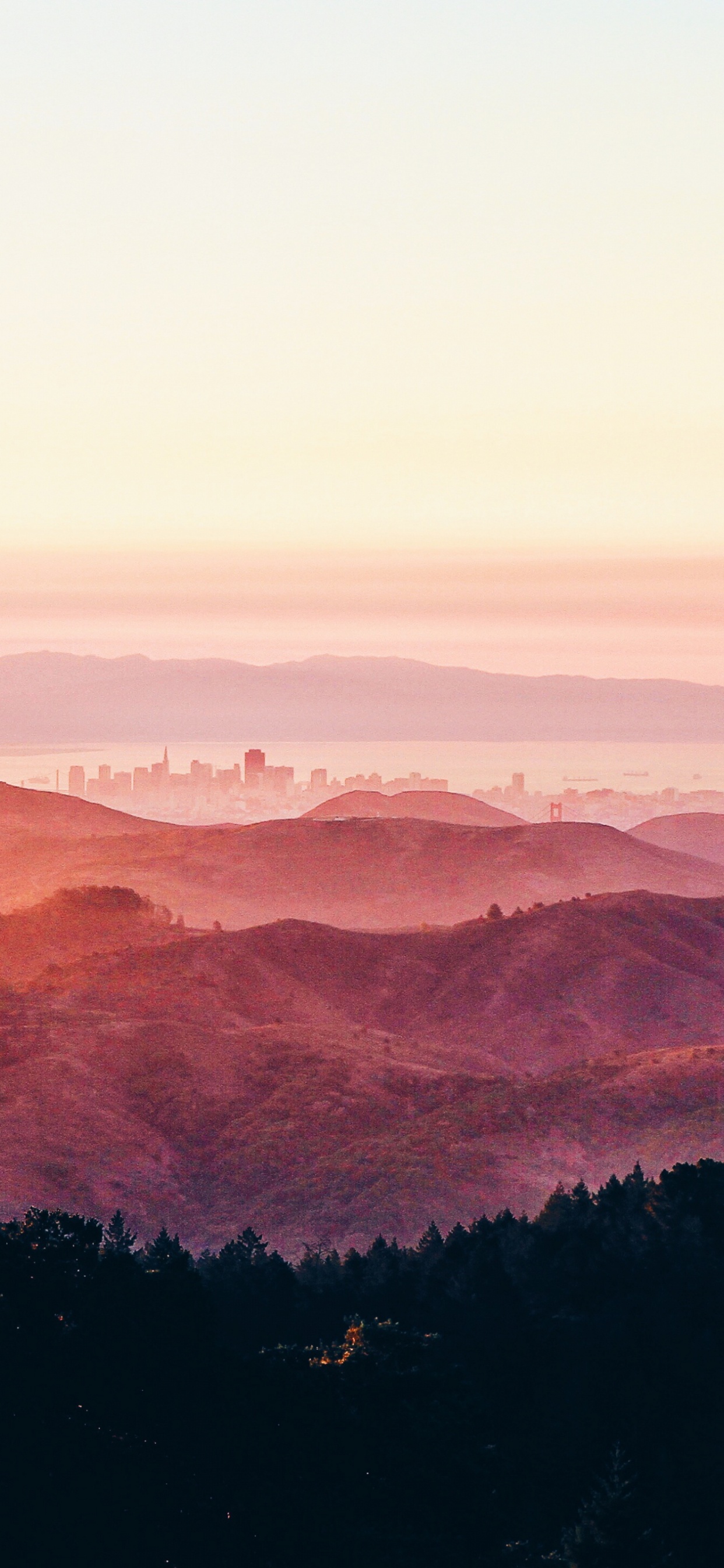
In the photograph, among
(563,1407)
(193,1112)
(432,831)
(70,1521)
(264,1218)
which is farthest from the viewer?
(432,831)

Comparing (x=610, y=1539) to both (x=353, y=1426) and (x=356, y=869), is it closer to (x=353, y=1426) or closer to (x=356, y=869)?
(x=353, y=1426)

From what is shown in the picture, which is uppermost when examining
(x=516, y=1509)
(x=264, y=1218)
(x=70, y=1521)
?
(x=70, y=1521)

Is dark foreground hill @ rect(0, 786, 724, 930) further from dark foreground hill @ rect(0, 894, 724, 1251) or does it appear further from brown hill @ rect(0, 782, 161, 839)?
dark foreground hill @ rect(0, 894, 724, 1251)

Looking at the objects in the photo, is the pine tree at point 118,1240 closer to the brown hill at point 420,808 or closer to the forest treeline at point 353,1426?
the forest treeline at point 353,1426

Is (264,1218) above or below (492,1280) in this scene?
below

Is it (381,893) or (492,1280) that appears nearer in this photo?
(492,1280)

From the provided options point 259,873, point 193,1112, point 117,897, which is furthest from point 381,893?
point 193,1112

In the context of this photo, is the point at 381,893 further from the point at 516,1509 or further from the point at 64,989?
the point at 516,1509

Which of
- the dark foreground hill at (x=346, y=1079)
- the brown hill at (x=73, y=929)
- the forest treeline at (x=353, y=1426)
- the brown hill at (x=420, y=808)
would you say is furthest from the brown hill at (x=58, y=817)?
the forest treeline at (x=353, y=1426)
